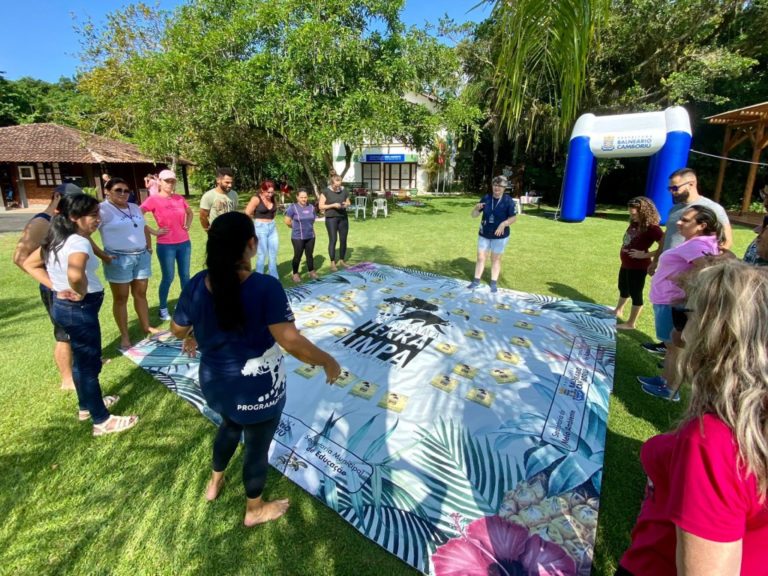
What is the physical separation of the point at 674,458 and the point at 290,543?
6.22 feet

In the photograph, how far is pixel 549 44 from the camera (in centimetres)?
176

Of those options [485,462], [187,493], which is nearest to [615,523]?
[485,462]

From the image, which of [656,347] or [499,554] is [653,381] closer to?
[656,347]

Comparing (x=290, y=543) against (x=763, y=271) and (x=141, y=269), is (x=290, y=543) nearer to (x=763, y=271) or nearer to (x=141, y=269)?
(x=763, y=271)

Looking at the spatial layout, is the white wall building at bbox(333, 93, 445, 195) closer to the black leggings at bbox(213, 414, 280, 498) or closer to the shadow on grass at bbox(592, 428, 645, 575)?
the shadow on grass at bbox(592, 428, 645, 575)

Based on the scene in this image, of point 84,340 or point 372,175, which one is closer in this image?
point 84,340

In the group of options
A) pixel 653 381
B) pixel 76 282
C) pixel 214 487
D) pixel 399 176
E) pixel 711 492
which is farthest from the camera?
pixel 399 176

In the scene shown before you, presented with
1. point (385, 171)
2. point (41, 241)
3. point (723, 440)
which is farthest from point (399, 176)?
point (723, 440)

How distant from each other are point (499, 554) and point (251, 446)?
137 centimetres

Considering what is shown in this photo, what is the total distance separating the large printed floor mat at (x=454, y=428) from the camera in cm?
210

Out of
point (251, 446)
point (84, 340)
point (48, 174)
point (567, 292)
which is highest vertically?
point (48, 174)

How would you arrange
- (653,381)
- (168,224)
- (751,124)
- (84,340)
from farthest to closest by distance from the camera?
1. (751,124)
2. (168,224)
3. (653,381)
4. (84,340)

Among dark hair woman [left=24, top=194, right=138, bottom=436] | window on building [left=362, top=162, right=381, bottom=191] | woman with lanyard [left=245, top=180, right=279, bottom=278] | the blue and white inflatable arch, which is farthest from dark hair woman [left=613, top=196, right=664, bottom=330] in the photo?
window on building [left=362, top=162, right=381, bottom=191]

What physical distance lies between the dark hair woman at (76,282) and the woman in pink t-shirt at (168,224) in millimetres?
1776
